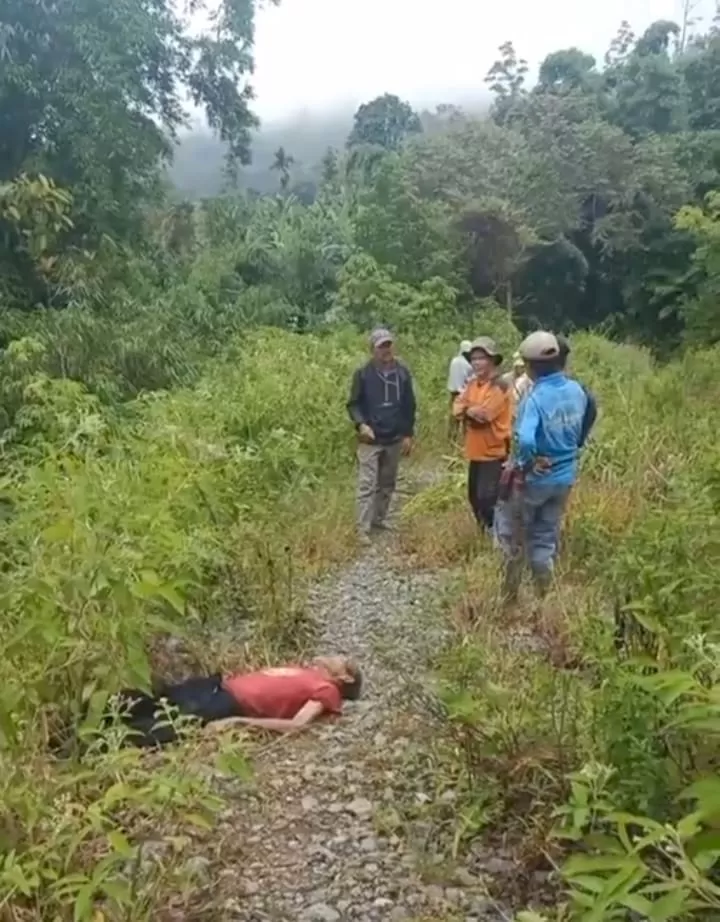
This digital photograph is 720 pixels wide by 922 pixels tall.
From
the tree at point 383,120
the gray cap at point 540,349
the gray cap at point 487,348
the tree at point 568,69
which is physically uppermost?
the tree at point 568,69

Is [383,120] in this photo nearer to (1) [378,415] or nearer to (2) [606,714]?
(1) [378,415]

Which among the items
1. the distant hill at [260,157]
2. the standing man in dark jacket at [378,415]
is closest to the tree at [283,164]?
the distant hill at [260,157]

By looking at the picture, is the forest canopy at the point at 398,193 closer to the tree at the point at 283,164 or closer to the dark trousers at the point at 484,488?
the tree at the point at 283,164

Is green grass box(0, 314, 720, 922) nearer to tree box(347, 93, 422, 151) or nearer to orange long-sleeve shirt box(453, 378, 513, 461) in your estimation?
orange long-sleeve shirt box(453, 378, 513, 461)

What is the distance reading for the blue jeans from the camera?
4.76 m

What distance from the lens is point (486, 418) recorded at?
5727mm

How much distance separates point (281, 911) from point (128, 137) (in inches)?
478

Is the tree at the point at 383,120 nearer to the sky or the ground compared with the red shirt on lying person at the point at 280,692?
nearer to the sky

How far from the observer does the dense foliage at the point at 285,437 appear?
8.17 ft

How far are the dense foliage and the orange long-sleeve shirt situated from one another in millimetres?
616

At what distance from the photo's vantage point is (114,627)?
3043 mm

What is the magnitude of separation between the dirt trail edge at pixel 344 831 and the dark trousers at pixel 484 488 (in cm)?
145

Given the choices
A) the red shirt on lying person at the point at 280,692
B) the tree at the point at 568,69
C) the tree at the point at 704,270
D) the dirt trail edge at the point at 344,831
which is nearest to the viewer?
the dirt trail edge at the point at 344,831

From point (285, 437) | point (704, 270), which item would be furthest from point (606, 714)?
point (704, 270)
